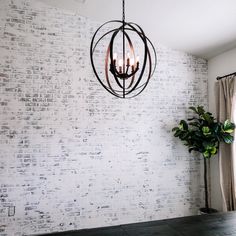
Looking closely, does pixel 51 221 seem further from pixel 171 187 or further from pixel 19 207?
pixel 171 187

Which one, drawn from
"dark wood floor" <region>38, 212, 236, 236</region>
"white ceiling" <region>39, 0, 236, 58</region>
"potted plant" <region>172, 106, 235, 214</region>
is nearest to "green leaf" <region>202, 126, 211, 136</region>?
"potted plant" <region>172, 106, 235, 214</region>

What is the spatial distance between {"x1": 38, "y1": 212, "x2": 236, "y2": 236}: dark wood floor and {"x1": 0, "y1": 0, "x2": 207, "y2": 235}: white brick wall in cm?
177

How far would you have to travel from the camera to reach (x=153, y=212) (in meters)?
3.89

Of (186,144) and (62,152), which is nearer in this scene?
(62,152)

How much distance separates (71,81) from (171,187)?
229 cm

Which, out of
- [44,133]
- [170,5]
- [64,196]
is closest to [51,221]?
[64,196]

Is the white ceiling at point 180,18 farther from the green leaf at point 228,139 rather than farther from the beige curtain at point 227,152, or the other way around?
the green leaf at point 228,139

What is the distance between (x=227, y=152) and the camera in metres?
3.77

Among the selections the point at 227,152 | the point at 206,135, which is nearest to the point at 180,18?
the point at 206,135

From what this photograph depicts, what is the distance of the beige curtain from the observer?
143 inches

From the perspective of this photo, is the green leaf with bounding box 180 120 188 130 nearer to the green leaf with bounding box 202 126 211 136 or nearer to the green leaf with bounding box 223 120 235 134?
the green leaf with bounding box 202 126 211 136

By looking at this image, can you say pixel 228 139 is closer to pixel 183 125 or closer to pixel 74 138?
pixel 183 125

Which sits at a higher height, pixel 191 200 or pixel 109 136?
pixel 109 136

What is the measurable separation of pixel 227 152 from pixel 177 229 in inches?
89.9
